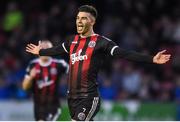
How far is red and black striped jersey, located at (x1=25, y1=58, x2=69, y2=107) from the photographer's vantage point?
1124 cm

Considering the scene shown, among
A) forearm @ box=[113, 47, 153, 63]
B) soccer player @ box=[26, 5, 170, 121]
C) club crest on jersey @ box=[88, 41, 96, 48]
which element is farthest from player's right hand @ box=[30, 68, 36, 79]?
forearm @ box=[113, 47, 153, 63]

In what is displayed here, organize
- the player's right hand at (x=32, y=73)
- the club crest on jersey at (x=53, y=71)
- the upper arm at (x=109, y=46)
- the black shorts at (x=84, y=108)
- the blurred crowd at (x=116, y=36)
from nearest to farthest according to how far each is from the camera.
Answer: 1. the upper arm at (x=109, y=46)
2. the black shorts at (x=84, y=108)
3. the player's right hand at (x=32, y=73)
4. the club crest on jersey at (x=53, y=71)
5. the blurred crowd at (x=116, y=36)

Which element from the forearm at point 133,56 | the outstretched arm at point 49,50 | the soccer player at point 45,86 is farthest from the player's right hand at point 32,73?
the forearm at point 133,56

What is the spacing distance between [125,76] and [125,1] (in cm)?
260

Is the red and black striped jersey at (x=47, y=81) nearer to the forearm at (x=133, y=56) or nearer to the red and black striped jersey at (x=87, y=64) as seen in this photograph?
the red and black striped jersey at (x=87, y=64)

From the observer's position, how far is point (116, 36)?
17156 mm

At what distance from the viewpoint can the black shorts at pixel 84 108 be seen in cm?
853

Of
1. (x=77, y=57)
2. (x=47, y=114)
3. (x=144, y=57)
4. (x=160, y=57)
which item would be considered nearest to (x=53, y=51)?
(x=77, y=57)

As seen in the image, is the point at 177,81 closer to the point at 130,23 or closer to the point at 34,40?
the point at 130,23

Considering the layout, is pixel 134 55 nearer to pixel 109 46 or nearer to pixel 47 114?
pixel 109 46

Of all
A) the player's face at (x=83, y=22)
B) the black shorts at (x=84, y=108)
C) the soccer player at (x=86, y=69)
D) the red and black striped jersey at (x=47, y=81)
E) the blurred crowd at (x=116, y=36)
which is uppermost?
the player's face at (x=83, y=22)

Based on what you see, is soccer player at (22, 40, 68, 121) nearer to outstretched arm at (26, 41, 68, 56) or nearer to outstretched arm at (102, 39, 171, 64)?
outstretched arm at (26, 41, 68, 56)

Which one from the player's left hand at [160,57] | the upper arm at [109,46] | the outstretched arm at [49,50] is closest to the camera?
the player's left hand at [160,57]

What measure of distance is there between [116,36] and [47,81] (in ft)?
19.9
